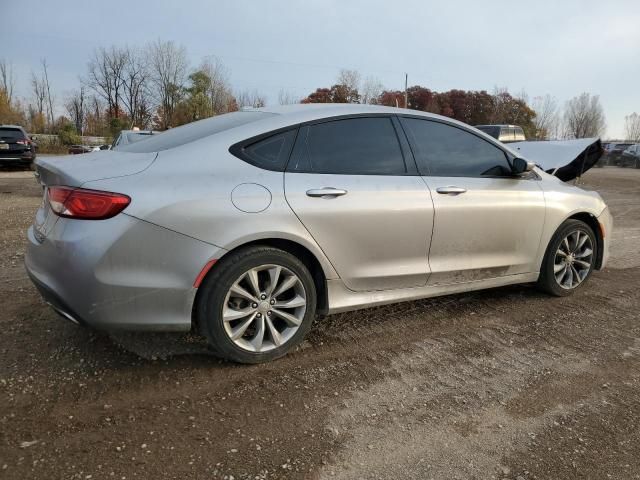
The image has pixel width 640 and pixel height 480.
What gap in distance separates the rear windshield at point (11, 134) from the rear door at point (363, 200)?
16.6 metres

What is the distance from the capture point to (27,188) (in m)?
12.0

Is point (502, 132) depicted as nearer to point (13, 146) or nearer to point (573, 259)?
point (573, 259)

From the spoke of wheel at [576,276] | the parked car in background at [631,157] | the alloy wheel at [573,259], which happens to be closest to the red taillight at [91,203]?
the alloy wheel at [573,259]

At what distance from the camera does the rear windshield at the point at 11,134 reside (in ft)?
52.5

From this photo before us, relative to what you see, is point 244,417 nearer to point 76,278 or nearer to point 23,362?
point 76,278

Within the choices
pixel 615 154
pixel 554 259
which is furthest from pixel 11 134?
pixel 615 154

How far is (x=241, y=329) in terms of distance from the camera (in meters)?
2.86

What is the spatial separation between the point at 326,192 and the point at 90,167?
1.36 metres

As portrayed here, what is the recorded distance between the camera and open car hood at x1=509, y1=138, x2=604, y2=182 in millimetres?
5598

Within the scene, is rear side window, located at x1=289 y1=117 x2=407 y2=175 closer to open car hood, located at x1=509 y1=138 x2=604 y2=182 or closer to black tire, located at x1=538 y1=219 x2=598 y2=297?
black tire, located at x1=538 y1=219 x2=598 y2=297

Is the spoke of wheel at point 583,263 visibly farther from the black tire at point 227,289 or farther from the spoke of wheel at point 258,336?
the spoke of wheel at point 258,336

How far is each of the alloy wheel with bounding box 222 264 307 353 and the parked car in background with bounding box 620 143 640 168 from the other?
3461 cm

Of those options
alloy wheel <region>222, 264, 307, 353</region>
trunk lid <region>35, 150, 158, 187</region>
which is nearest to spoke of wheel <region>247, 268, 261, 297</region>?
alloy wheel <region>222, 264, 307, 353</region>

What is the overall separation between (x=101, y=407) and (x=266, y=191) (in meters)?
1.43
